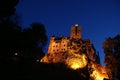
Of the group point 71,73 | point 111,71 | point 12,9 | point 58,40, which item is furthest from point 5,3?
point 58,40

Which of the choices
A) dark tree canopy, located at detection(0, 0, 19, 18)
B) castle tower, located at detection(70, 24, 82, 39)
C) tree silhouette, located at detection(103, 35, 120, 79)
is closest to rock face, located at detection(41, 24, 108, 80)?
castle tower, located at detection(70, 24, 82, 39)

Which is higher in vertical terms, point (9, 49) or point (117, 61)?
point (117, 61)

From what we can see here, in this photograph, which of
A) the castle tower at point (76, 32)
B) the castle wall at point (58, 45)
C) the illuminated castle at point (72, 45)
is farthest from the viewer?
the castle tower at point (76, 32)

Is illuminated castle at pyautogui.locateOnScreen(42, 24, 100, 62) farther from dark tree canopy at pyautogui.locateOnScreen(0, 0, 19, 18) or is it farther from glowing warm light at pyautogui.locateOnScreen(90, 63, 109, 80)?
dark tree canopy at pyautogui.locateOnScreen(0, 0, 19, 18)

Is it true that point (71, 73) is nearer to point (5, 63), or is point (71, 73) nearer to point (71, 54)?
point (71, 54)

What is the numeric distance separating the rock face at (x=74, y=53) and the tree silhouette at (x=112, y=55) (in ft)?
21.2

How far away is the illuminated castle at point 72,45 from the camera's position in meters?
78.9

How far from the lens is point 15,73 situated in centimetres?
2805

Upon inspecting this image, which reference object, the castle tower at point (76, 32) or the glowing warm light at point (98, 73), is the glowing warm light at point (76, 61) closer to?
the glowing warm light at point (98, 73)

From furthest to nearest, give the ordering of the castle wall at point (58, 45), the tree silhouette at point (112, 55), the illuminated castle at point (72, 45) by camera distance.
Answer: the castle wall at point (58, 45) → the illuminated castle at point (72, 45) → the tree silhouette at point (112, 55)

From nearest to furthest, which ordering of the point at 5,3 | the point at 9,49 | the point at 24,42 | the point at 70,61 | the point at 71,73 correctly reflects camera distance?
the point at 5,3, the point at 9,49, the point at 24,42, the point at 71,73, the point at 70,61

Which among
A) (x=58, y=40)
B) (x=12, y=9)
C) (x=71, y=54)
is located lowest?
(x=12, y=9)

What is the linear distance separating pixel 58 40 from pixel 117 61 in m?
23.8

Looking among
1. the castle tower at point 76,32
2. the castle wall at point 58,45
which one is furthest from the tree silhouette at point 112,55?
the castle tower at point 76,32
